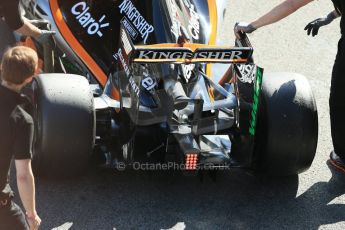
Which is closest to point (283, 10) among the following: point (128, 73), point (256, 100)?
point (256, 100)

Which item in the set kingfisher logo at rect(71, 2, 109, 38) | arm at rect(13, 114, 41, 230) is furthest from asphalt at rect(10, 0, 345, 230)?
kingfisher logo at rect(71, 2, 109, 38)

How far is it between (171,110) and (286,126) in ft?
2.63

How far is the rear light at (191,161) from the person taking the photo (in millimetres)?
4777

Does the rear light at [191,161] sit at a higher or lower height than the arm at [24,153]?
lower

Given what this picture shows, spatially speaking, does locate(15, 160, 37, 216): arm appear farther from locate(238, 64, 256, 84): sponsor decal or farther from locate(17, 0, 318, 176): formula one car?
locate(238, 64, 256, 84): sponsor decal

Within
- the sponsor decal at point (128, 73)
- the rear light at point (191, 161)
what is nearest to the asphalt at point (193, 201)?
the rear light at point (191, 161)

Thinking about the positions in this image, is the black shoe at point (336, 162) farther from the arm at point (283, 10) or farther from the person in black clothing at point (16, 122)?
the person in black clothing at point (16, 122)

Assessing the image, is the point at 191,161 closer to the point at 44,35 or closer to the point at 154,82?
the point at 154,82

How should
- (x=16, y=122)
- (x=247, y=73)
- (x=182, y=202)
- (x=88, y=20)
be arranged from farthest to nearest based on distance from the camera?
(x=88, y=20) → (x=182, y=202) → (x=247, y=73) → (x=16, y=122)

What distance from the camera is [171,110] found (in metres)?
4.91

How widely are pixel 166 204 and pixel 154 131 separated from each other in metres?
0.54

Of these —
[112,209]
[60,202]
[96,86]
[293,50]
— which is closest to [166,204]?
[112,209]

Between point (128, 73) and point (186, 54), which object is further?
point (128, 73)

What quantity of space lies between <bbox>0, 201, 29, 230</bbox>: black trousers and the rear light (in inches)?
54.6
